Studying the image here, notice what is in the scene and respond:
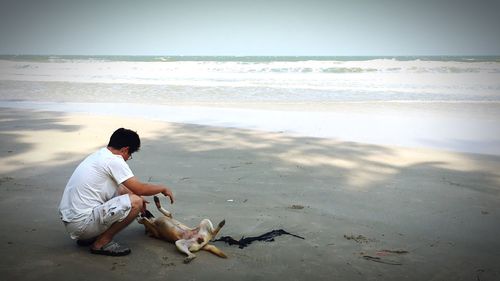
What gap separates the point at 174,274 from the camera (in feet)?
11.5

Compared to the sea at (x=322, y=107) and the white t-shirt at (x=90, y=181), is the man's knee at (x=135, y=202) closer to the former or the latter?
the white t-shirt at (x=90, y=181)

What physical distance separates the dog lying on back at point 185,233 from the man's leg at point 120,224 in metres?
0.22

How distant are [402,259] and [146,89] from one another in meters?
18.7

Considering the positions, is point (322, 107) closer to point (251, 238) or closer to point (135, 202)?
point (251, 238)

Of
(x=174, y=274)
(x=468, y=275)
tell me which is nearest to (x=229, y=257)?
(x=174, y=274)

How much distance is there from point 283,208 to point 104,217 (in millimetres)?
2301

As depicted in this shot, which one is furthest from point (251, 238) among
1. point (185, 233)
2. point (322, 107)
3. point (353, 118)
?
point (322, 107)

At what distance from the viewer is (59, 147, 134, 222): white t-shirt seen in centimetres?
361

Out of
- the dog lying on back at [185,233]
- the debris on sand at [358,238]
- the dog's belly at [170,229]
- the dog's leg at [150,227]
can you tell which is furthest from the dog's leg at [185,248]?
the debris on sand at [358,238]

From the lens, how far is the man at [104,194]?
3619 millimetres

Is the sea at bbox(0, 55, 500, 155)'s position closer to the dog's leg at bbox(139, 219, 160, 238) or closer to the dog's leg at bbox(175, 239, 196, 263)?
the dog's leg at bbox(139, 219, 160, 238)

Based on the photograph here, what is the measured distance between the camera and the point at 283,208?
5.17m

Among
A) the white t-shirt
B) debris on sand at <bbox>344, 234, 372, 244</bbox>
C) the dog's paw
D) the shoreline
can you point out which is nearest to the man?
the white t-shirt

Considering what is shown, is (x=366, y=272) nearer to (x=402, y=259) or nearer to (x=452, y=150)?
(x=402, y=259)
